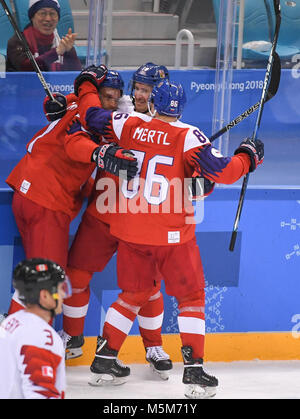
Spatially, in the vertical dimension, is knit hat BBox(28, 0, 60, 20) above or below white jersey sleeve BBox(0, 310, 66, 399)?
above

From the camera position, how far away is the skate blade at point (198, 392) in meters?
3.46

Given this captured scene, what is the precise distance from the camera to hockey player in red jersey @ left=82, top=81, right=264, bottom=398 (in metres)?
3.39

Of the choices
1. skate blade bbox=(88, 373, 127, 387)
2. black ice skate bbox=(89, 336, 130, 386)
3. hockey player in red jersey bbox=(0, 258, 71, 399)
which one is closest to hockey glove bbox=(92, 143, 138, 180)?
black ice skate bbox=(89, 336, 130, 386)

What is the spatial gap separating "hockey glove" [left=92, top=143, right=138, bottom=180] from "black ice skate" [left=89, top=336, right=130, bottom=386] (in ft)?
2.34

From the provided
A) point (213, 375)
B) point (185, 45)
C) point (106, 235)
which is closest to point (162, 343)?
point (213, 375)

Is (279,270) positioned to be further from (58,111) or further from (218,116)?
(58,111)

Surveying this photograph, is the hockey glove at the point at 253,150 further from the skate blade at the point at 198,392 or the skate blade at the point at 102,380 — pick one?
the skate blade at the point at 102,380

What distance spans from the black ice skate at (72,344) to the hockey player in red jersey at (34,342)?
4.40 ft

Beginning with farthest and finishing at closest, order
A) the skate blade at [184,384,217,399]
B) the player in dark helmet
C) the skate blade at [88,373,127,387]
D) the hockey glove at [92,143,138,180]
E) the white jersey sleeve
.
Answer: the player in dark helmet, the skate blade at [88,373,127,387], the skate blade at [184,384,217,399], the hockey glove at [92,143,138,180], the white jersey sleeve

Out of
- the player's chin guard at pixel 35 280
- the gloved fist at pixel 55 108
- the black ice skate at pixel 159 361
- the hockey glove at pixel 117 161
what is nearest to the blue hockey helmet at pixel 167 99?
the hockey glove at pixel 117 161

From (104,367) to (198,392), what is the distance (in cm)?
40

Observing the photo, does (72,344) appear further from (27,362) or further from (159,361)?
(27,362)

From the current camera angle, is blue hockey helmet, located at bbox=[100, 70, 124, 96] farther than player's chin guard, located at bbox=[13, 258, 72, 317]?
Yes

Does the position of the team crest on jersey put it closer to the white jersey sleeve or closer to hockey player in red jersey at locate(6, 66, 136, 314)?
the white jersey sleeve
